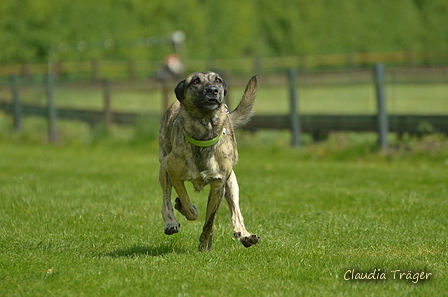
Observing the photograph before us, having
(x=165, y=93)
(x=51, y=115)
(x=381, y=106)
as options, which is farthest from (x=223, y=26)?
(x=381, y=106)

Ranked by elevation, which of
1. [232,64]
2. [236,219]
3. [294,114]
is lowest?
[232,64]

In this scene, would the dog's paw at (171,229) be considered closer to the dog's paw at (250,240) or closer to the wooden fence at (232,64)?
the dog's paw at (250,240)

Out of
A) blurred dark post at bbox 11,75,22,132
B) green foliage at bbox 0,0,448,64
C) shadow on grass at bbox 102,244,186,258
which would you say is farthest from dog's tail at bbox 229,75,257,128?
green foliage at bbox 0,0,448,64

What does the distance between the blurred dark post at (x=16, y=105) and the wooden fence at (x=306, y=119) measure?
1.90 feet

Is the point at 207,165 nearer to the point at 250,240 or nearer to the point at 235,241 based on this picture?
the point at 250,240

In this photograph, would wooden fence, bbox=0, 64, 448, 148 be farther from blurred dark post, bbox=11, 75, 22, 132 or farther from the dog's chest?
the dog's chest

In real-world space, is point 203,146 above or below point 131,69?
above

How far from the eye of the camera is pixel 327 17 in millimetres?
54562

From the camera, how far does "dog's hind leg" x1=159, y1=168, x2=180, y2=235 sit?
6.11 metres

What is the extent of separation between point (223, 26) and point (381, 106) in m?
33.9

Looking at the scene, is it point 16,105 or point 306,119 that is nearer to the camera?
point 306,119

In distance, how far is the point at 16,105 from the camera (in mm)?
20766

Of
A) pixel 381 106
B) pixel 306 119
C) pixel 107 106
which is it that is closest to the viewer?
pixel 381 106

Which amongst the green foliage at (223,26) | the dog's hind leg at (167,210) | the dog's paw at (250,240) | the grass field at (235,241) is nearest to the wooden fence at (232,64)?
the green foliage at (223,26)
